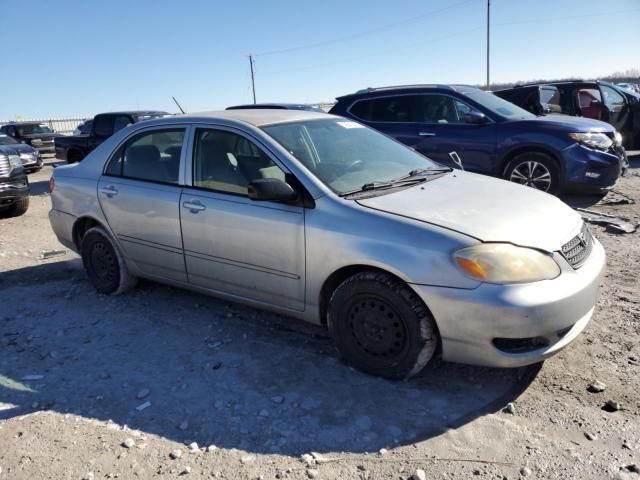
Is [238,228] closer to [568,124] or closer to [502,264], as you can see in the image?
[502,264]

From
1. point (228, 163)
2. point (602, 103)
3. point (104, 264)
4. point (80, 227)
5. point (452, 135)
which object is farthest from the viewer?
point (602, 103)

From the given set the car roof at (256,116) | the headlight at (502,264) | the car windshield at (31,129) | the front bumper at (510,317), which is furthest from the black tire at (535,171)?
the car windshield at (31,129)

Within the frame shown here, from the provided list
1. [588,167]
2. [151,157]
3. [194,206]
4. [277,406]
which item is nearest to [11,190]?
[151,157]

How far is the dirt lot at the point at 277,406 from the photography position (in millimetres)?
2607

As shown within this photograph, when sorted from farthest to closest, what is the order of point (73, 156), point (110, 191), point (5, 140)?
point (5, 140) → point (73, 156) → point (110, 191)

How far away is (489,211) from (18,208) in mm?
8346

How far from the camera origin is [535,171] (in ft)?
24.6

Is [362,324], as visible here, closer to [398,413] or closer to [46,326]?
[398,413]

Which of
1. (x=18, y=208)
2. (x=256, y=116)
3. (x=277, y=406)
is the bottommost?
(x=277, y=406)

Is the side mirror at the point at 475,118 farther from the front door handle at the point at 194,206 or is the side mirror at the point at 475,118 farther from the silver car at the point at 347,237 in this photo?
the front door handle at the point at 194,206

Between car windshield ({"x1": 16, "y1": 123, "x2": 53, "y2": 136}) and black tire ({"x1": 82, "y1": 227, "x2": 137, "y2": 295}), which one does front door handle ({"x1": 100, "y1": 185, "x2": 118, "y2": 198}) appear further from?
car windshield ({"x1": 16, "y1": 123, "x2": 53, "y2": 136})

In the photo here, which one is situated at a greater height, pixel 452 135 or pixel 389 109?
pixel 389 109

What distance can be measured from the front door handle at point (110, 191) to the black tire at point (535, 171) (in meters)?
5.44

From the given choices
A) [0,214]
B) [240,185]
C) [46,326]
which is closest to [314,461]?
[240,185]
